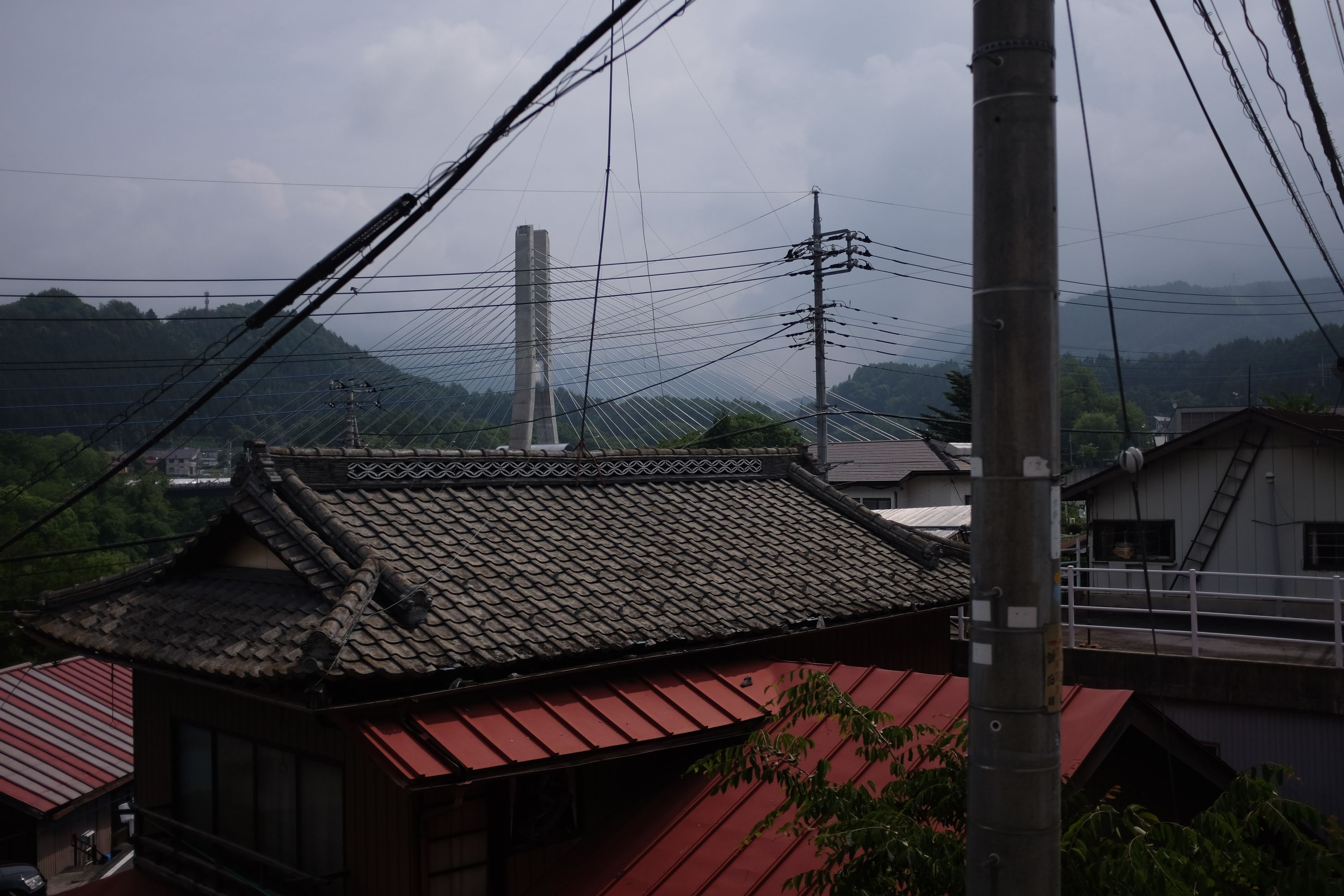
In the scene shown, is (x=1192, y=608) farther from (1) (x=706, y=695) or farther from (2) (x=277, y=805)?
(2) (x=277, y=805)

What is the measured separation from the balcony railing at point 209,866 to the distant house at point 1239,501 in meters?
14.2

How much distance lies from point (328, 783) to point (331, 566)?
6.44ft

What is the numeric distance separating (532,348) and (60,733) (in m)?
16.5

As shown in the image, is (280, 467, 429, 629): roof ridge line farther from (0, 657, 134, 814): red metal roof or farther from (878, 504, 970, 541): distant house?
(878, 504, 970, 541): distant house

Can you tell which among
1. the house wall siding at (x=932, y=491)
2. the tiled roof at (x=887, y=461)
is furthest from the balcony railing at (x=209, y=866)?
the house wall siding at (x=932, y=491)

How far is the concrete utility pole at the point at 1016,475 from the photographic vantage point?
3.54 meters

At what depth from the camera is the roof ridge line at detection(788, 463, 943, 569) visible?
12.9 meters

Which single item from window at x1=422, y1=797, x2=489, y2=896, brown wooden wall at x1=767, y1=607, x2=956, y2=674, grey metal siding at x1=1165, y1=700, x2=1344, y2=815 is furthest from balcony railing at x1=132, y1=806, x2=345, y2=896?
grey metal siding at x1=1165, y1=700, x2=1344, y2=815

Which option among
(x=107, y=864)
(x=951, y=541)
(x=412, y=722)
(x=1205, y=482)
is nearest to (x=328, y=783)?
(x=412, y=722)

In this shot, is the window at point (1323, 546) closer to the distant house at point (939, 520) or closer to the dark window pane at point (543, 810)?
the distant house at point (939, 520)

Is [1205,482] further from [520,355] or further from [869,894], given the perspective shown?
[520,355]

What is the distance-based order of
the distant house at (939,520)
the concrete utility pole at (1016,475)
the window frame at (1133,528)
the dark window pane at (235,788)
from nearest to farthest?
the concrete utility pole at (1016,475) < the dark window pane at (235,788) < the window frame at (1133,528) < the distant house at (939,520)

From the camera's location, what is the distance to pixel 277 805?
9.67 meters

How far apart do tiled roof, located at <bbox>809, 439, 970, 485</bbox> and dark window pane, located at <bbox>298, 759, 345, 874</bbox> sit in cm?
3590
